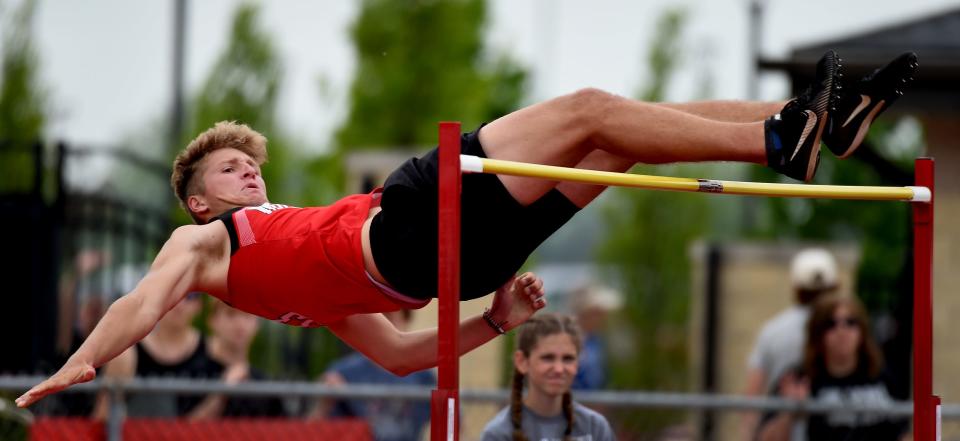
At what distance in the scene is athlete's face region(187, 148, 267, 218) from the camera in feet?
17.2

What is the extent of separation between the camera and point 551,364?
19.7 feet

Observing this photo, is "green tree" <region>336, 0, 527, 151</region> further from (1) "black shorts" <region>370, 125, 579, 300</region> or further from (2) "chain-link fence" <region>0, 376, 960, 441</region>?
(1) "black shorts" <region>370, 125, 579, 300</region>

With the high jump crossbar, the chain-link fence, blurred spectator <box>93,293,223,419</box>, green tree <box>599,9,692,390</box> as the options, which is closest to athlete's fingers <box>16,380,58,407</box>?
the high jump crossbar

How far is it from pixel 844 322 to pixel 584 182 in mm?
3629

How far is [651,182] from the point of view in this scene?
465 centimetres

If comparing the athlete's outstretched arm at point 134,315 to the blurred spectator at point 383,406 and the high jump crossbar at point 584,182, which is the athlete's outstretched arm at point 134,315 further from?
the blurred spectator at point 383,406

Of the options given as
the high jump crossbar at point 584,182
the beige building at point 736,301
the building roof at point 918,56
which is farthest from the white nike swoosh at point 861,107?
the beige building at point 736,301

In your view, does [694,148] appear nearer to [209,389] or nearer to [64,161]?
[209,389]

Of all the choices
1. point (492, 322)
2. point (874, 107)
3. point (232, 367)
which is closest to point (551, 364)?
point (492, 322)

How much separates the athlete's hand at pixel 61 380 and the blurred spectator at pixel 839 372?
4340 mm

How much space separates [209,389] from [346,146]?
9074mm

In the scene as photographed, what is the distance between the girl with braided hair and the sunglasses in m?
2.25

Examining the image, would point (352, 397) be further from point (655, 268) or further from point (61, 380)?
point (655, 268)

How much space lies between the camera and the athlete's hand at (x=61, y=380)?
4.30 meters
